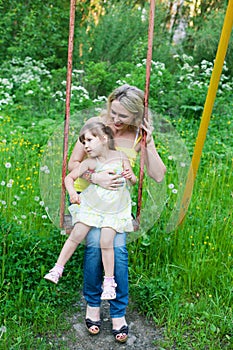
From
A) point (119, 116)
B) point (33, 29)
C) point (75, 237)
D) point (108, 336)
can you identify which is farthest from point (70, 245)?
point (33, 29)

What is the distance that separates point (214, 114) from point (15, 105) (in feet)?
7.11

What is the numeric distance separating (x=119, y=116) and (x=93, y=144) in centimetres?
22

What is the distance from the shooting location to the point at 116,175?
116 inches

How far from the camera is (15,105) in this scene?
6.26m

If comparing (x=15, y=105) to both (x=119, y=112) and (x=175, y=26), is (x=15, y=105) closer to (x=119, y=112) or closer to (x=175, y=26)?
(x=119, y=112)

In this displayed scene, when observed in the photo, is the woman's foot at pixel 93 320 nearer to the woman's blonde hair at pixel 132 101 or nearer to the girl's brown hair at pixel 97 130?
the girl's brown hair at pixel 97 130

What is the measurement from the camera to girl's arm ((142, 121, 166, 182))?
3000mm

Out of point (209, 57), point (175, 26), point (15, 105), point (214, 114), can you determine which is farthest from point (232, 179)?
point (175, 26)

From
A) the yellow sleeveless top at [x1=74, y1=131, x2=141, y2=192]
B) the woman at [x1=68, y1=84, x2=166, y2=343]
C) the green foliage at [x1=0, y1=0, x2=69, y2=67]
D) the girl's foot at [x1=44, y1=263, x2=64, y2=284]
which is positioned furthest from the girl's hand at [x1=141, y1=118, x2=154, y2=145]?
the green foliage at [x1=0, y1=0, x2=69, y2=67]

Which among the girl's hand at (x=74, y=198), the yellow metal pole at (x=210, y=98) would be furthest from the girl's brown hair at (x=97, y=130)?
the yellow metal pole at (x=210, y=98)

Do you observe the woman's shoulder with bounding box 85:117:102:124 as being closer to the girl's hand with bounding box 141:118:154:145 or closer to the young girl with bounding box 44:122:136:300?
the young girl with bounding box 44:122:136:300

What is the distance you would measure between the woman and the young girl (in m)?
0.04

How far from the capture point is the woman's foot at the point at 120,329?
3180 millimetres

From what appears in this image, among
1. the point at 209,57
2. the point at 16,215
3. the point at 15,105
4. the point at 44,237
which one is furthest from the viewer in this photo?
the point at 209,57
